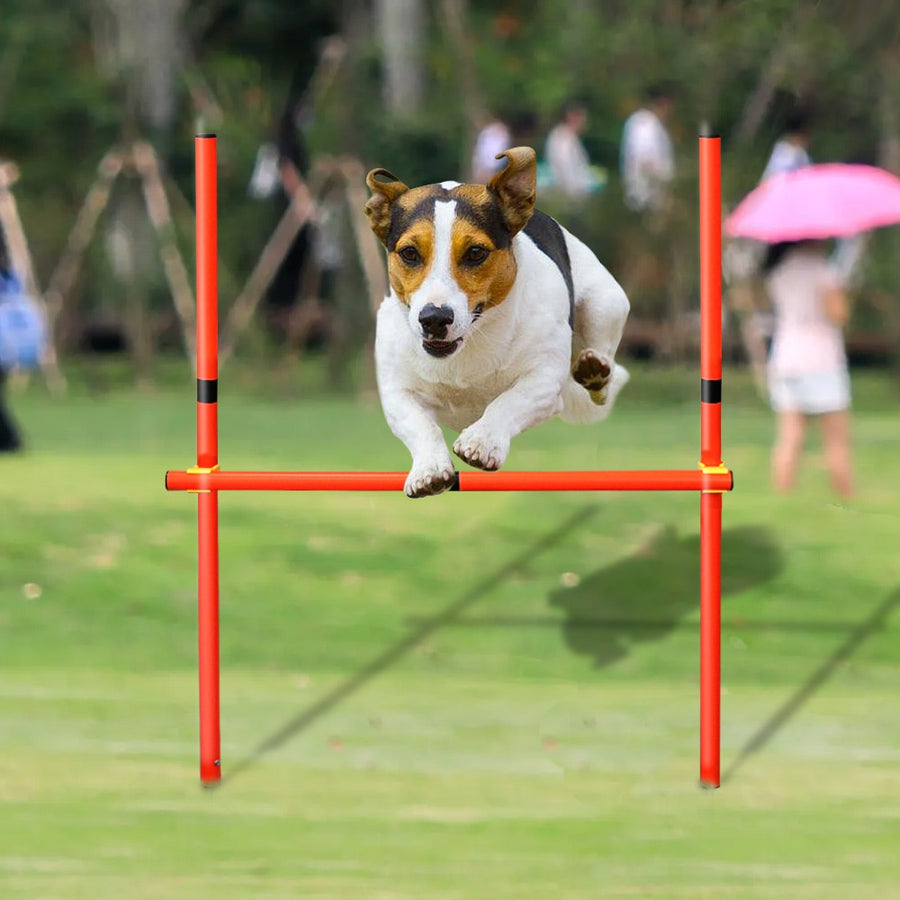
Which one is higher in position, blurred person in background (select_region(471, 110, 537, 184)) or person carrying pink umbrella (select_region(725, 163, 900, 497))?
blurred person in background (select_region(471, 110, 537, 184))

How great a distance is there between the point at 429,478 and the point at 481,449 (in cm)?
15

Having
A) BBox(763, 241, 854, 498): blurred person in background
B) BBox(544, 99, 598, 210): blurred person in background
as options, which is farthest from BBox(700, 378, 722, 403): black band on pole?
BBox(544, 99, 598, 210): blurred person in background

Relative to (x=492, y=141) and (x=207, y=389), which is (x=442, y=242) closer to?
(x=207, y=389)

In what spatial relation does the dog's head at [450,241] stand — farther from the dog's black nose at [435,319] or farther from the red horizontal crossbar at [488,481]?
the red horizontal crossbar at [488,481]

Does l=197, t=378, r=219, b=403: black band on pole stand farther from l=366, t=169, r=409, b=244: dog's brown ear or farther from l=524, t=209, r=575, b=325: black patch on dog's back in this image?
l=366, t=169, r=409, b=244: dog's brown ear

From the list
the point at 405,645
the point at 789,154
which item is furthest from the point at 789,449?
the point at 789,154

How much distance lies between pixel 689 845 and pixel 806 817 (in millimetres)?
497

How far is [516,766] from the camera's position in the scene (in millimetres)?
6688

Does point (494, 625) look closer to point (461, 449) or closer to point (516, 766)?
point (516, 766)

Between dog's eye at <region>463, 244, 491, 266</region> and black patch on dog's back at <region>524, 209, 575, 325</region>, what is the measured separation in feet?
1.60

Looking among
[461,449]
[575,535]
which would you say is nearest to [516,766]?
[461,449]

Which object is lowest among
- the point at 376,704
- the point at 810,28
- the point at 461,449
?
the point at 376,704

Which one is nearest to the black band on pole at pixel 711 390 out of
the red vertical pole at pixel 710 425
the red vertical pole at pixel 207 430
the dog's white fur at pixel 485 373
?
the red vertical pole at pixel 710 425

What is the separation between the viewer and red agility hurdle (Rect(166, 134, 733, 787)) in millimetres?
5848
